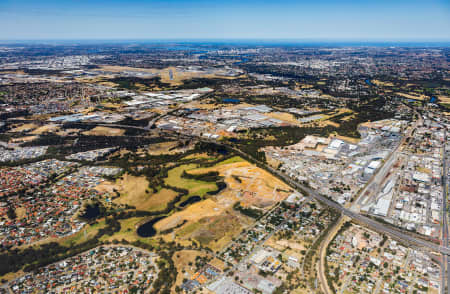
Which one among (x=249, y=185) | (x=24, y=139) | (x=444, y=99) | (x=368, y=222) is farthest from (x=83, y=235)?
(x=444, y=99)

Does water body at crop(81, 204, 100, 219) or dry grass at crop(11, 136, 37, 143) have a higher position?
dry grass at crop(11, 136, 37, 143)

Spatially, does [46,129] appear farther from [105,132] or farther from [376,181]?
[376,181]

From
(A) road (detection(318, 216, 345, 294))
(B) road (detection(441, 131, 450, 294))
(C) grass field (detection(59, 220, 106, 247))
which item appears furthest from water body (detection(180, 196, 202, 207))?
(B) road (detection(441, 131, 450, 294))

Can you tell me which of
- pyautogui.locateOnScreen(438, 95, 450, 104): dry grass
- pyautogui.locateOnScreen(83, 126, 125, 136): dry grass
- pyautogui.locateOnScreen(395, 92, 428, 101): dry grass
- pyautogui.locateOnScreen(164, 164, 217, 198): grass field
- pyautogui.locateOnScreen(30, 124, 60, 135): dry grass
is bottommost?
pyautogui.locateOnScreen(164, 164, 217, 198): grass field

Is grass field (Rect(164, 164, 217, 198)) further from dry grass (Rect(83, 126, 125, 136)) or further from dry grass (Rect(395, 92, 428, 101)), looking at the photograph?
dry grass (Rect(395, 92, 428, 101))

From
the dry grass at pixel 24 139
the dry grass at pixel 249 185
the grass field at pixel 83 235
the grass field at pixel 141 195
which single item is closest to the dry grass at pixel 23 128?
the dry grass at pixel 24 139

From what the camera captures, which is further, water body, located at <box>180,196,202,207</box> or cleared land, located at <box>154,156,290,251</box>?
water body, located at <box>180,196,202,207</box>

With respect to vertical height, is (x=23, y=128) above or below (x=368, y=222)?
above
